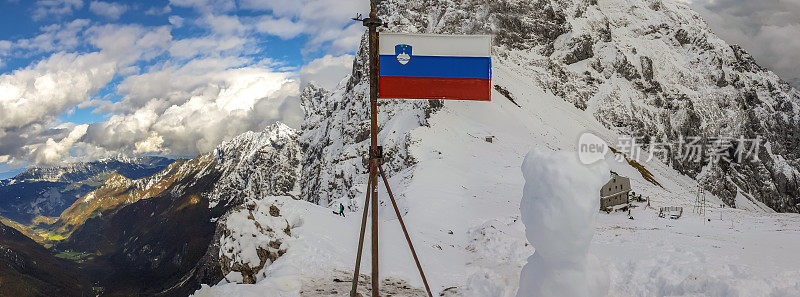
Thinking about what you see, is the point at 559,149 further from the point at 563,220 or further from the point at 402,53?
→ the point at 402,53

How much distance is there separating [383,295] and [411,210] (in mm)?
13111

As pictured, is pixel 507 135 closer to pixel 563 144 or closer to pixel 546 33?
pixel 563 144

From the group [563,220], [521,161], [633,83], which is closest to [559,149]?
[521,161]

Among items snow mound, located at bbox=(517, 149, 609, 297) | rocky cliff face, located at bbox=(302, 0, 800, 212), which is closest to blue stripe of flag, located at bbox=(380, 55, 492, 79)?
snow mound, located at bbox=(517, 149, 609, 297)

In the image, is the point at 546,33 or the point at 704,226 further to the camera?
the point at 546,33

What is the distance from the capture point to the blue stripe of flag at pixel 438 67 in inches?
313

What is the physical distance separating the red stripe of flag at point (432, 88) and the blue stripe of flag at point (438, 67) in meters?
0.08

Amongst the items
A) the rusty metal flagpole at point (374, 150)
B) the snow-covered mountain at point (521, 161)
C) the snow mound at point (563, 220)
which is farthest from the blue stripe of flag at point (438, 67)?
the snow-covered mountain at point (521, 161)

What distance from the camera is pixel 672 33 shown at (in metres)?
104

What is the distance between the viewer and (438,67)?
8172 millimetres

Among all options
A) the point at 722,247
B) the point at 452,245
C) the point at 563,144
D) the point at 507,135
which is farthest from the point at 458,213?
the point at 563,144

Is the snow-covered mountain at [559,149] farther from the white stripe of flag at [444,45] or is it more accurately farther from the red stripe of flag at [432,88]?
the white stripe of flag at [444,45]

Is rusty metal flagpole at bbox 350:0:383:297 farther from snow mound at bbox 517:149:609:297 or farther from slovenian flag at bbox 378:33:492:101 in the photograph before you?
snow mound at bbox 517:149:609:297

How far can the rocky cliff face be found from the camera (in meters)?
78.8
